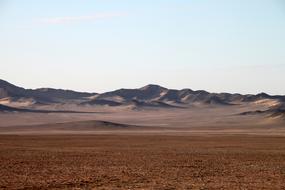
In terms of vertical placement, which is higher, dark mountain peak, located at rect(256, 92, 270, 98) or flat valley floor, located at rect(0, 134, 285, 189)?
dark mountain peak, located at rect(256, 92, 270, 98)

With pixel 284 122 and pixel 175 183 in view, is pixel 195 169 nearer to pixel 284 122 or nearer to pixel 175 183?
pixel 175 183

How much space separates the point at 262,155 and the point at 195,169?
8.42m

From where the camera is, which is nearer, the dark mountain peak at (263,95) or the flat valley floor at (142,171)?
the flat valley floor at (142,171)

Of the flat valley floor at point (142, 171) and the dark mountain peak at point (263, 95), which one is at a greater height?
the dark mountain peak at point (263, 95)

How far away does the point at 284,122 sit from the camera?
92562 millimetres

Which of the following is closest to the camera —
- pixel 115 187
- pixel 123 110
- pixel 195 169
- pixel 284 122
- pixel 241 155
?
pixel 115 187

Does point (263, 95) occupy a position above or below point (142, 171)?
above

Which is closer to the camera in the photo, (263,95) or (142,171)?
(142,171)

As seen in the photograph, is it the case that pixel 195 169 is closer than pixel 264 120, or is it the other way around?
pixel 195 169

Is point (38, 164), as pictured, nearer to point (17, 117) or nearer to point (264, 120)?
point (264, 120)

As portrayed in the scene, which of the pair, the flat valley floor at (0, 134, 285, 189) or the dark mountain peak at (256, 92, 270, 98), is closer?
the flat valley floor at (0, 134, 285, 189)

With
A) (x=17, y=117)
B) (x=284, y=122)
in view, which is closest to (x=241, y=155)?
(x=284, y=122)

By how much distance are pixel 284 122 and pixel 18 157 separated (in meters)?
68.5

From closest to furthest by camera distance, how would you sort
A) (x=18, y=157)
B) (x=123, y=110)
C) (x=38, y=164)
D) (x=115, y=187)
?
(x=115, y=187)
(x=38, y=164)
(x=18, y=157)
(x=123, y=110)
